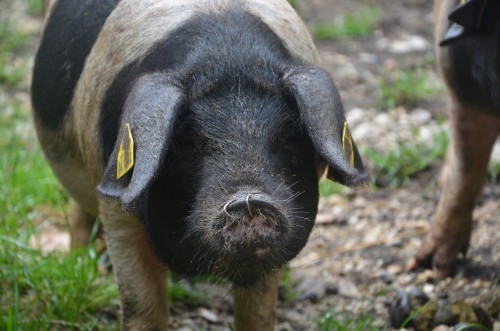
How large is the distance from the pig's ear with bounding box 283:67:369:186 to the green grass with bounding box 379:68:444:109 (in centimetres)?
404

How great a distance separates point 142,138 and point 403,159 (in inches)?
144

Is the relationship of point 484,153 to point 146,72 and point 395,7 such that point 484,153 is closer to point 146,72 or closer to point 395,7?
point 146,72

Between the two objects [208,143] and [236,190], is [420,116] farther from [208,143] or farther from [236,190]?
[236,190]

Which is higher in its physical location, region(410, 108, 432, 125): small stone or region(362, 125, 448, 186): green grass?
region(362, 125, 448, 186): green grass

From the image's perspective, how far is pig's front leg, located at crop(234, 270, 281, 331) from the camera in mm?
4039

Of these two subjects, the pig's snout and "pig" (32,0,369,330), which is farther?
"pig" (32,0,369,330)

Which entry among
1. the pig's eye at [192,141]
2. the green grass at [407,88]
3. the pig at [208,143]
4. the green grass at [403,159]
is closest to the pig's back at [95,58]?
the pig at [208,143]

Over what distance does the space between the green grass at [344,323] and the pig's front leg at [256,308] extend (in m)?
0.43

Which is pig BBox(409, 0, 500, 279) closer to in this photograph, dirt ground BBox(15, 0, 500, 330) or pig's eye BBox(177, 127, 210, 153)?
dirt ground BBox(15, 0, 500, 330)

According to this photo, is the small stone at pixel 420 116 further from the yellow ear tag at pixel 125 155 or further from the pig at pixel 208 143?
the yellow ear tag at pixel 125 155

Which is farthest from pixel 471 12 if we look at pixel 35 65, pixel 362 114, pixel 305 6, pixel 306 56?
pixel 305 6

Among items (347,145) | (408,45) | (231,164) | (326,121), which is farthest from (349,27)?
(231,164)

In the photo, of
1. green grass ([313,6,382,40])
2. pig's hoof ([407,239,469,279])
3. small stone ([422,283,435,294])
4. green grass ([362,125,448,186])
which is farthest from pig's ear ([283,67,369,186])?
green grass ([313,6,382,40])

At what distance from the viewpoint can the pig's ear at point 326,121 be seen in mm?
3301
